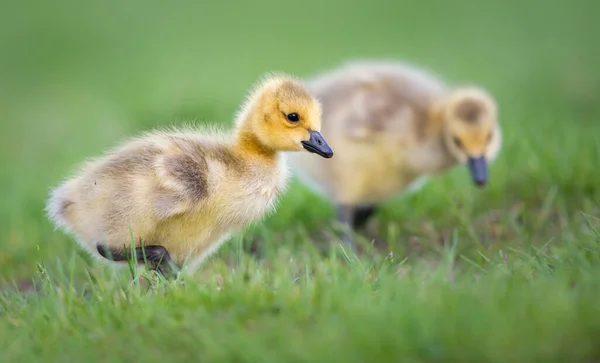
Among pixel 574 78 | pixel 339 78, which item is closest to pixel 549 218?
pixel 339 78

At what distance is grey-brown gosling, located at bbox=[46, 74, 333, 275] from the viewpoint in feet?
11.5

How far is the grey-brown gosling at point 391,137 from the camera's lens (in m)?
5.03

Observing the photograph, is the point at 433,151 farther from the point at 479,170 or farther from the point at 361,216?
the point at 361,216

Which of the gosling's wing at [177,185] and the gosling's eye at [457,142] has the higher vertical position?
the gosling's wing at [177,185]

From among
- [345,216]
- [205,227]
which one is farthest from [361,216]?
[205,227]

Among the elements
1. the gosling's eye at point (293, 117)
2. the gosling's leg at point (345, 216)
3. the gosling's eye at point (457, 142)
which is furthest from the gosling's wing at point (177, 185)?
the gosling's eye at point (457, 142)

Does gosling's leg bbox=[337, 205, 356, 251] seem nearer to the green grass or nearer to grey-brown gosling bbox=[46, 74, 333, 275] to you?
the green grass

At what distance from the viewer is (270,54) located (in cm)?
1073

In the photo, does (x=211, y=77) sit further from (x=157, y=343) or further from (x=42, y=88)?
(x=157, y=343)

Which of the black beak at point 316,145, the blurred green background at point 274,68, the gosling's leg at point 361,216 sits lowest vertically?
the gosling's leg at point 361,216

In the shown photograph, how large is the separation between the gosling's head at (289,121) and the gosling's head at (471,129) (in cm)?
151

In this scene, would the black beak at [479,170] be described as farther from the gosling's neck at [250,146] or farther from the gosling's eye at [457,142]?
the gosling's neck at [250,146]

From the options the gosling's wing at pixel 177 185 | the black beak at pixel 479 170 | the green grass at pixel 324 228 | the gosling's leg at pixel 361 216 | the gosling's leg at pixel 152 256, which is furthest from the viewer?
the gosling's leg at pixel 361 216

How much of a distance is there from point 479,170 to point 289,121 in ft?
5.22
